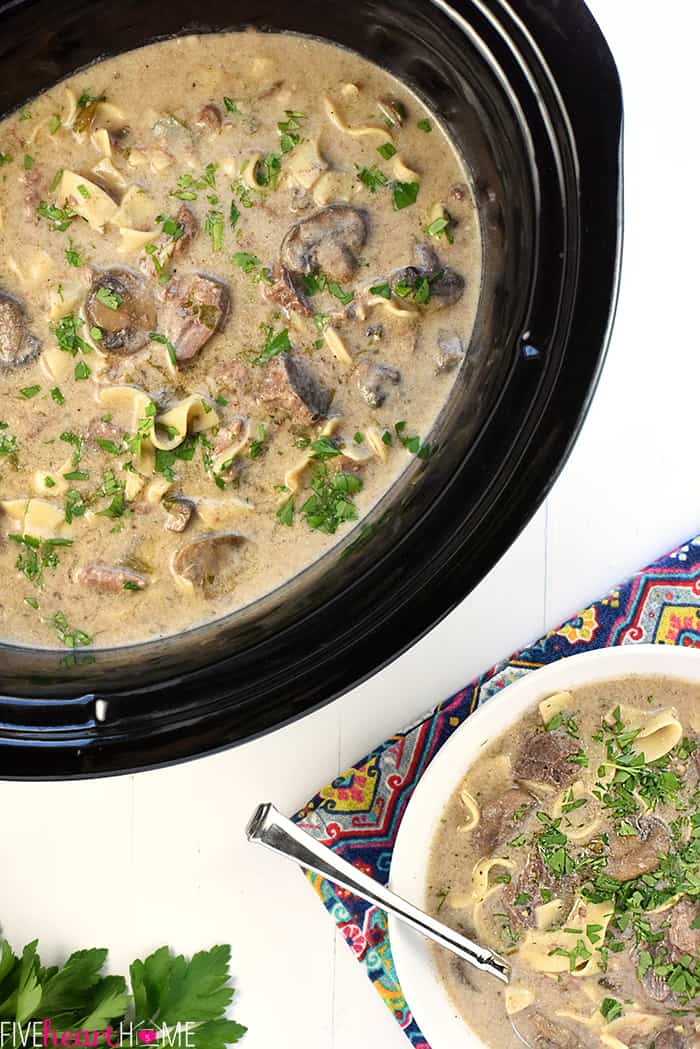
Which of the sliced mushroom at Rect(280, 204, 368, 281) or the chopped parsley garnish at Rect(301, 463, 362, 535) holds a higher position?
the sliced mushroom at Rect(280, 204, 368, 281)

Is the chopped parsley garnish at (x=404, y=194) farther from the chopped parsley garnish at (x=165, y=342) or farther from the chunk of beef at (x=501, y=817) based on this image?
the chunk of beef at (x=501, y=817)

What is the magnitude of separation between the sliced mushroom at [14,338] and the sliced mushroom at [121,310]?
200 mm

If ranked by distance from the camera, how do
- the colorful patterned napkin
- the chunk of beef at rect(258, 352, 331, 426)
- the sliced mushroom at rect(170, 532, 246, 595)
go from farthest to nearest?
the colorful patterned napkin, the sliced mushroom at rect(170, 532, 246, 595), the chunk of beef at rect(258, 352, 331, 426)

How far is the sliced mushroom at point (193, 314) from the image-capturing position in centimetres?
313

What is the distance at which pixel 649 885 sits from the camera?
3.45 metres

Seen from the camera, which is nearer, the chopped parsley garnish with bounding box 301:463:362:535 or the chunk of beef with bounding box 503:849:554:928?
the chopped parsley garnish with bounding box 301:463:362:535

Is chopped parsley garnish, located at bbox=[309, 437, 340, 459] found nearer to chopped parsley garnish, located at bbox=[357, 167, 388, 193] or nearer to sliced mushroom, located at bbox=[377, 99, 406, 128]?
chopped parsley garnish, located at bbox=[357, 167, 388, 193]

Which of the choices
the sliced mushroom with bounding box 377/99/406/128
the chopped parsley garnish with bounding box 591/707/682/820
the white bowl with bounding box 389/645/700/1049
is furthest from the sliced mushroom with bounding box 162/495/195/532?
the chopped parsley garnish with bounding box 591/707/682/820

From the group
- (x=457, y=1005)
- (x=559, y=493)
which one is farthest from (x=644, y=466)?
(x=457, y=1005)

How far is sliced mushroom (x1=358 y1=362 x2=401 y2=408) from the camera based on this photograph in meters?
3.19

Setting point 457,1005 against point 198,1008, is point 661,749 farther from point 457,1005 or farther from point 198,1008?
point 198,1008

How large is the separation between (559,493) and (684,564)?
474mm

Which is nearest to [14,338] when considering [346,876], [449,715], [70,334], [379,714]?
[70,334]

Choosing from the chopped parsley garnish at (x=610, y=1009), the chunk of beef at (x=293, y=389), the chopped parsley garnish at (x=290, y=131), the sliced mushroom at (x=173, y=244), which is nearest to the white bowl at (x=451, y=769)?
the chopped parsley garnish at (x=610, y=1009)
